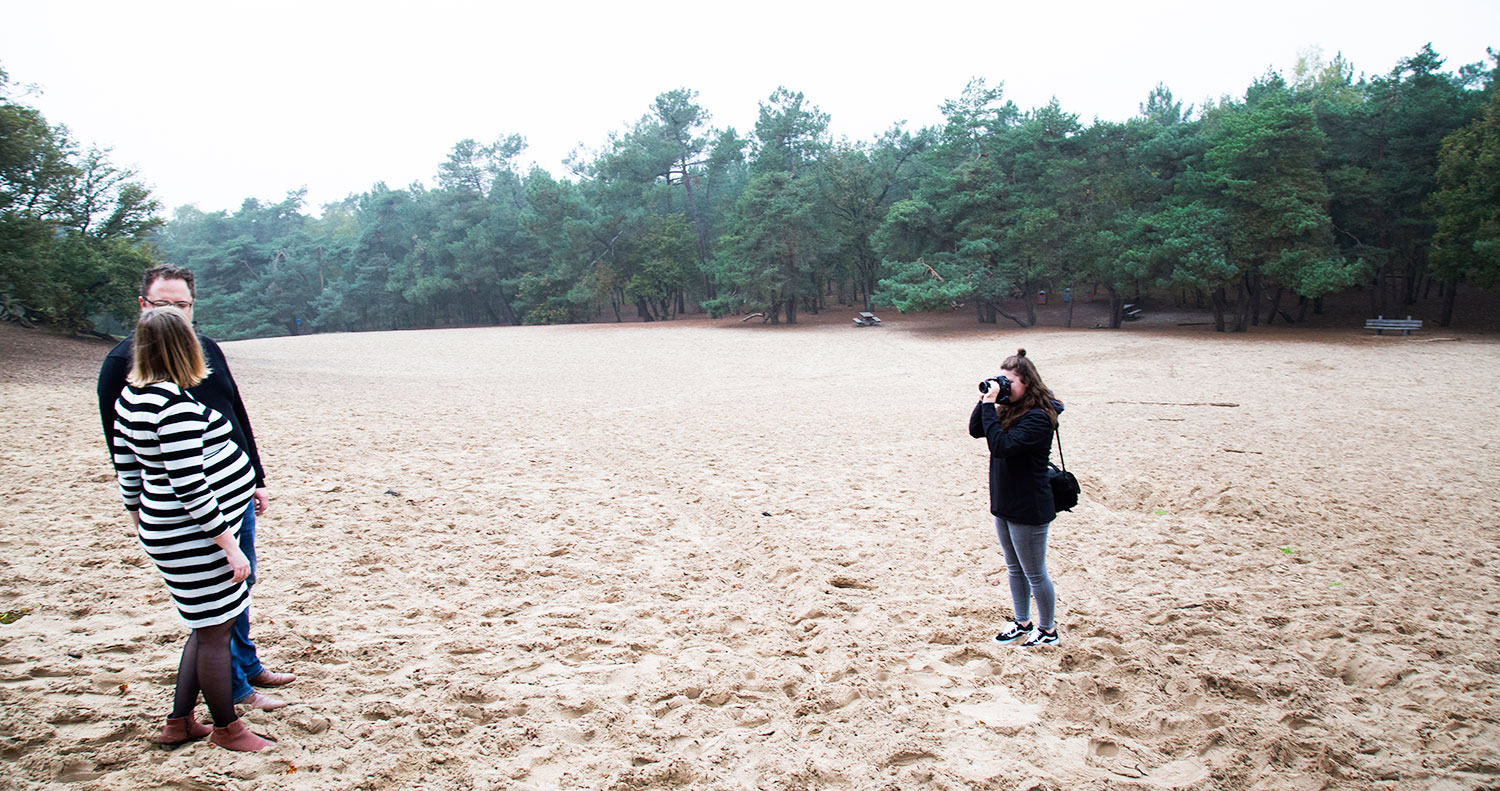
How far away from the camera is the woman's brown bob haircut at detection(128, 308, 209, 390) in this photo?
8.24 feet

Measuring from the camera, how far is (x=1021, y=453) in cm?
359

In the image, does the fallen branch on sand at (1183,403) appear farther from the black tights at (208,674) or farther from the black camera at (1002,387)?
the black tights at (208,674)

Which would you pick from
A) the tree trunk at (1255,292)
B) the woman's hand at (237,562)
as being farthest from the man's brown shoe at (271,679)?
the tree trunk at (1255,292)

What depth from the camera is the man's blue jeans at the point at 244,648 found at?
3.05 m

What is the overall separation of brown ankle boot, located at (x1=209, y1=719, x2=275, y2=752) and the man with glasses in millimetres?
294

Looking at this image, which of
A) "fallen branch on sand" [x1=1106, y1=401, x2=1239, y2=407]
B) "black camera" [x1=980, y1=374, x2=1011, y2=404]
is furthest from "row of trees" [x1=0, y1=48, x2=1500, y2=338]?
"black camera" [x1=980, y1=374, x2=1011, y2=404]

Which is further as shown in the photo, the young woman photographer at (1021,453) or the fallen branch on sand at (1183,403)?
the fallen branch on sand at (1183,403)

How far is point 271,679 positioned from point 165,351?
5.48ft

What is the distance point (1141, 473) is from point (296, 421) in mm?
10825

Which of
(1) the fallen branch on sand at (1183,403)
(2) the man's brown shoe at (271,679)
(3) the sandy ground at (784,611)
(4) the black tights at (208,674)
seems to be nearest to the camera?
(4) the black tights at (208,674)

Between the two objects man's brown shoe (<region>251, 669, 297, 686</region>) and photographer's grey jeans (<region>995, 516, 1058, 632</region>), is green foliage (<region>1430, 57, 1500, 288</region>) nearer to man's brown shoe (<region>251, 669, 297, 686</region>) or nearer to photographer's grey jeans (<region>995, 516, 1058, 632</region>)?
photographer's grey jeans (<region>995, 516, 1058, 632</region>)

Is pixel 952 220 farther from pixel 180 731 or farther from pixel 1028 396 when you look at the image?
pixel 180 731

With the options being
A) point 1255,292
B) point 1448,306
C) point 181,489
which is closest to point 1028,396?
point 181,489

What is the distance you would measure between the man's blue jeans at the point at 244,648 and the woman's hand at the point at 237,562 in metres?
0.43
